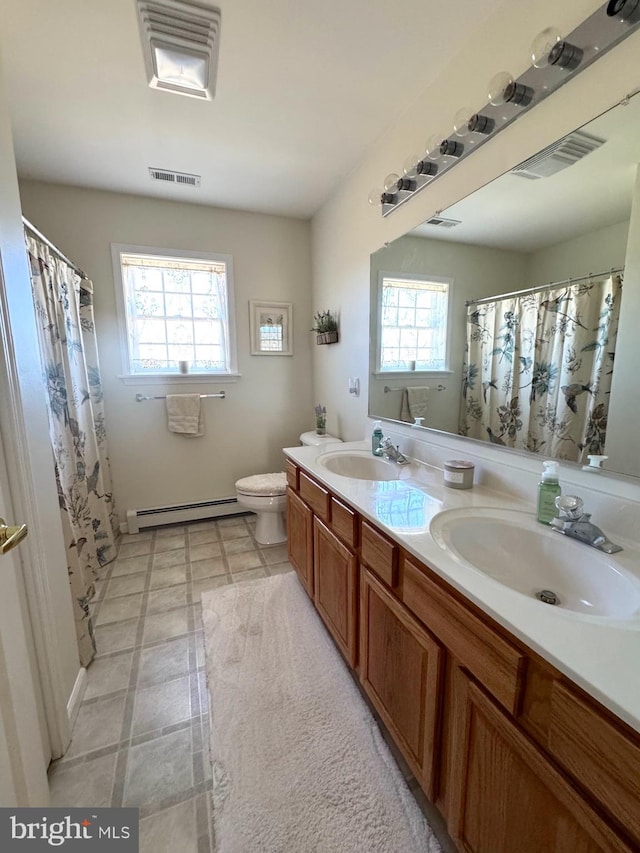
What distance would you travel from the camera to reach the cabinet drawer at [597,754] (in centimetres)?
49

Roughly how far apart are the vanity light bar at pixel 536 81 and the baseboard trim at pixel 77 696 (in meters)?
2.55

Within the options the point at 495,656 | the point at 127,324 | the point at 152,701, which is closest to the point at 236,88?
the point at 127,324

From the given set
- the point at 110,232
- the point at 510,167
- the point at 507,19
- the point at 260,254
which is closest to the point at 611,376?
the point at 510,167

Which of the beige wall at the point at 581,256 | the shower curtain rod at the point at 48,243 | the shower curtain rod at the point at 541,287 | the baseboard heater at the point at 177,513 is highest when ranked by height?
the shower curtain rod at the point at 48,243

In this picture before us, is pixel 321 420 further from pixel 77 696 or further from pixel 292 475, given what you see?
pixel 77 696

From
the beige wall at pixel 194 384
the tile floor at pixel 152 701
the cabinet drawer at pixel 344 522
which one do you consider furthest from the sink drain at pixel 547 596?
the beige wall at pixel 194 384

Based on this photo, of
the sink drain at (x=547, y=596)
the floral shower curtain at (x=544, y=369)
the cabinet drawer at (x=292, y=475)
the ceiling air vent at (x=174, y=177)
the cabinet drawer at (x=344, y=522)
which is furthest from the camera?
the ceiling air vent at (x=174, y=177)

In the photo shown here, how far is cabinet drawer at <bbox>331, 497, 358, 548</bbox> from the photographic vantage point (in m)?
1.30

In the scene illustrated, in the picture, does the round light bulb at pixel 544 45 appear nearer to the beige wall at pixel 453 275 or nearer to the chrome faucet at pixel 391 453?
the beige wall at pixel 453 275

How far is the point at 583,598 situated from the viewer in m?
0.88

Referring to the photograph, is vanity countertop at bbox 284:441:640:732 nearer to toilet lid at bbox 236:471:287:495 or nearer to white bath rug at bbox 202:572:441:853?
white bath rug at bbox 202:572:441:853

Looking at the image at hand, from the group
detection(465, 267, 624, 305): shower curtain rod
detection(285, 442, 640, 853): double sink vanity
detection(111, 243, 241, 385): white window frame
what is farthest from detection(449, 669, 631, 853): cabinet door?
detection(111, 243, 241, 385): white window frame

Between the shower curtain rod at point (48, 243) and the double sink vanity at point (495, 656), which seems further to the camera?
the shower curtain rod at point (48, 243)

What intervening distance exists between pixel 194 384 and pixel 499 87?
8.04 feet
